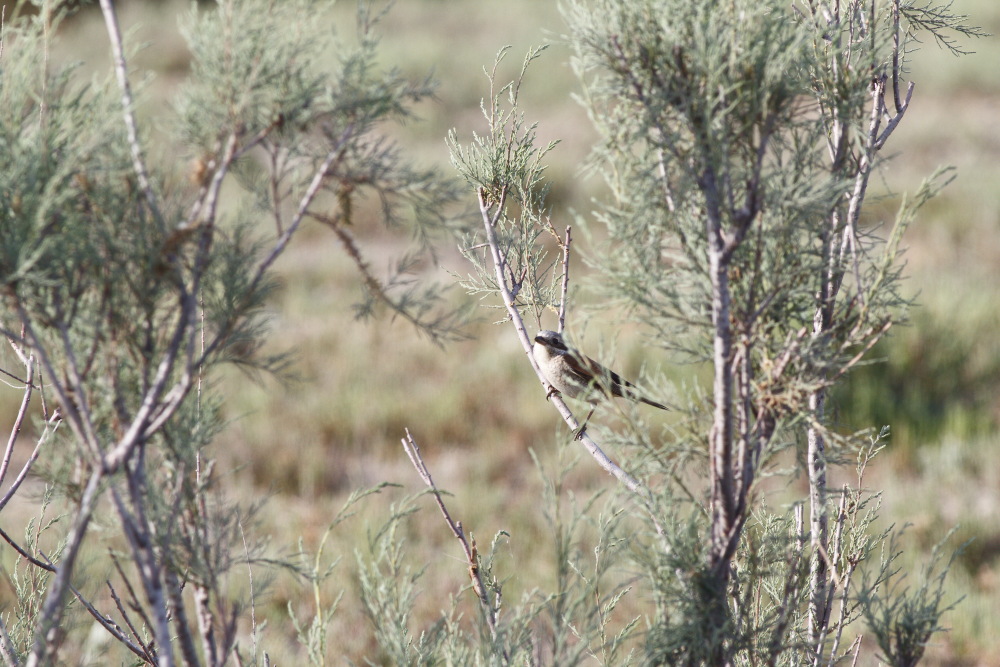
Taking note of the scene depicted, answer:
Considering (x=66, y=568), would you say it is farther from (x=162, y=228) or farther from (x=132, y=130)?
(x=132, y=130)

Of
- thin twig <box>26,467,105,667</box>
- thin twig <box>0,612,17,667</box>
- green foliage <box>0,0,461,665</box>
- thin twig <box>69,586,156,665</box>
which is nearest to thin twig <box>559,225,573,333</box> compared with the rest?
green foliage <box>0,0,461,665</box>

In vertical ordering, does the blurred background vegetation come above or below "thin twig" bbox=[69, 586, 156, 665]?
above

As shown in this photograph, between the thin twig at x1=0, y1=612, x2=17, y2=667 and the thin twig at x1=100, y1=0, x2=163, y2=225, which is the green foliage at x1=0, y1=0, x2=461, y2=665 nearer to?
the thin twig at x1=100, y1=0, x2=163, y2=225

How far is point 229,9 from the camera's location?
5.26ft

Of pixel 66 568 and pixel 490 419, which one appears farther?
pixel 490 419

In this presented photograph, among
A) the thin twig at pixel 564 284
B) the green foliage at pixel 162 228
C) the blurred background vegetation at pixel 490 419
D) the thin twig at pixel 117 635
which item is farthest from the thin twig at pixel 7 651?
the blurred background vegetation at pixel 490 419

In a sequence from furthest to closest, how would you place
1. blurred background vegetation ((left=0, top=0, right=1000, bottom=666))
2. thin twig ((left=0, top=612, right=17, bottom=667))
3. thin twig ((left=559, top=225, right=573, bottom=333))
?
blurred background vegetation ((left=0, top=0, right=1000, bottom=666)) < thin twig ((left=559, top=225, right=573, bottom=333)) < thin twig ((left=0, top=612, right=17, bottom=667))

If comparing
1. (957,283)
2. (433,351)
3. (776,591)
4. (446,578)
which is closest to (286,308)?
(433,351)

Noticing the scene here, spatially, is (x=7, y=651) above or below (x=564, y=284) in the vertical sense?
below

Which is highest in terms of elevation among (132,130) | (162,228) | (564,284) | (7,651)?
(564,284)

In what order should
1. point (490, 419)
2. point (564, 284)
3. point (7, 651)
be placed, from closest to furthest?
1. point (7, 651)
2. point (564, 284)
3. point (490, 419)

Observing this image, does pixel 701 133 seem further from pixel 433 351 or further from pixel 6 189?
pixel 433 351

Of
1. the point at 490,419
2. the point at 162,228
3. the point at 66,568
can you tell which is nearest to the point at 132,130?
the point at 162,228

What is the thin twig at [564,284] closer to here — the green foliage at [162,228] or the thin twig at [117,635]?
the green foliage at [162,228]
